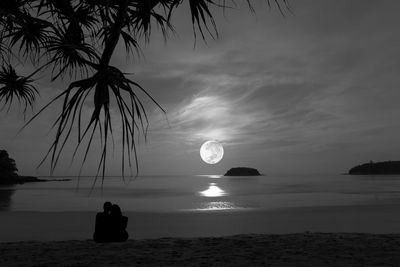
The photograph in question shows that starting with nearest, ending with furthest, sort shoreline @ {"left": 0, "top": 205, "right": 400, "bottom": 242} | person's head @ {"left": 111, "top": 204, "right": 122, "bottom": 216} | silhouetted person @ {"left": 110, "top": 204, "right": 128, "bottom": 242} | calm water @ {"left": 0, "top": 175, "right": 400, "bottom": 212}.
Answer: person's head @ {"left": 111, "top": 204, "right": 122, "bottom": 216}, silhouetted person @ {"left": 110, "top": 204, "right": 128, "bottom": 242}, shoreline @ {"left": 0, "top": 205, "right": 400, "bottom": 242}, calm water @ {"left": 0, "top": 175, "right": 400, "bottom": 212}

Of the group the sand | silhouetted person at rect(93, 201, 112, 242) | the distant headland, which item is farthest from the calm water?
the distant headland

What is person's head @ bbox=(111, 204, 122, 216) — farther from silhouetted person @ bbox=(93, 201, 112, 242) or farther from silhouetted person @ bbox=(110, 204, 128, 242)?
silhouetted person @ bbox=(93, 201, 112, 242)

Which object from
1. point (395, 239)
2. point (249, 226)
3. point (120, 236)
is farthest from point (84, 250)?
point (249, 226)

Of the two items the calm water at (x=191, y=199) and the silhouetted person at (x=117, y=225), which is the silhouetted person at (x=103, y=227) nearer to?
the silhouetted person at (x=117, y=225)

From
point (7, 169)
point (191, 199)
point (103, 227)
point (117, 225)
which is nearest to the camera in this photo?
point (103, 227)

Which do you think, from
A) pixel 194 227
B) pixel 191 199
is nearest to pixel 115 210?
pixel 194 227

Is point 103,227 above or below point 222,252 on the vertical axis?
above

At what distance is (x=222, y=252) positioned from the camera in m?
7.52

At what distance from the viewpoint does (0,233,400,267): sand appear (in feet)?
21.5

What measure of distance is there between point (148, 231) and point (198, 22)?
14.2m

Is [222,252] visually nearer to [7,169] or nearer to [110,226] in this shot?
[110,226]

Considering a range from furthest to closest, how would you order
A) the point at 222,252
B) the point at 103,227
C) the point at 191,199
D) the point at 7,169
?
1. the point at 7,169
2. the point at 191,199
3. the point at 103,227
4. the point at 222,252

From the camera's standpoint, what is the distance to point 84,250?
7957 millimetres

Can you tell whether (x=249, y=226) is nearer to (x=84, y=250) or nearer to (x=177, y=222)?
(x=177, y=222)
